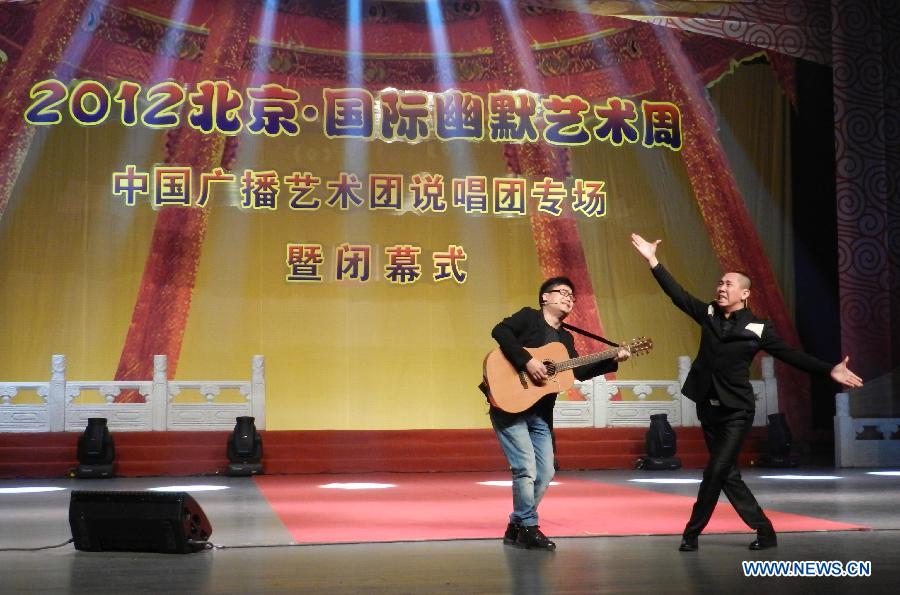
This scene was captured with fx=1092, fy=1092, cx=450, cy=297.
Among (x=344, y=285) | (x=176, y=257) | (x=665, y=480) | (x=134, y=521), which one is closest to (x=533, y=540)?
(x=134, y=521)

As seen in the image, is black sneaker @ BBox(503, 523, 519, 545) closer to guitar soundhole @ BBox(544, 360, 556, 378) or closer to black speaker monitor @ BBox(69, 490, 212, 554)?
guitar soundhole @ BBox(544, 360, 556, 378)

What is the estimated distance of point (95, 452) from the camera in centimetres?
965

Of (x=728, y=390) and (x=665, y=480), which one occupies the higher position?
(x=728, y=390)

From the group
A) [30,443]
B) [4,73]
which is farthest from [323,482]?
[4,73]

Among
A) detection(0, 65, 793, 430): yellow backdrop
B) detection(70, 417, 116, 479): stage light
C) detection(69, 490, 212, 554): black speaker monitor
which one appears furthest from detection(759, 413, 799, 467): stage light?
detection(69, 490, 212, 554): black speaker monitor

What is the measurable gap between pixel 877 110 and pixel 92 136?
8492 mm

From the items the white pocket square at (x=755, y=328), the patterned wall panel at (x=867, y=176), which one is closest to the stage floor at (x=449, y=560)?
the white pocket square at (x=755, y=328)

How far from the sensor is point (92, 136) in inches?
465

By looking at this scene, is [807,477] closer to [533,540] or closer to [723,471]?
[723,471]

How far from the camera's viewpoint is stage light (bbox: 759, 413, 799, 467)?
10594mm

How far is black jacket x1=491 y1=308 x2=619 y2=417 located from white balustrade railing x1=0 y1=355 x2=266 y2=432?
21.0 feet

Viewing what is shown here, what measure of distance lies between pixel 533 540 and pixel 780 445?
6.73m

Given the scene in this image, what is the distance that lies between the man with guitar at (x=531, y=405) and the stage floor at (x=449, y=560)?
0.21 meters

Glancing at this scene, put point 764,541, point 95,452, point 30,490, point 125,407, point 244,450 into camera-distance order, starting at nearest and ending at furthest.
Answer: point 764,541
point 30,490
point 95,452
point 244,450
point 125,407
